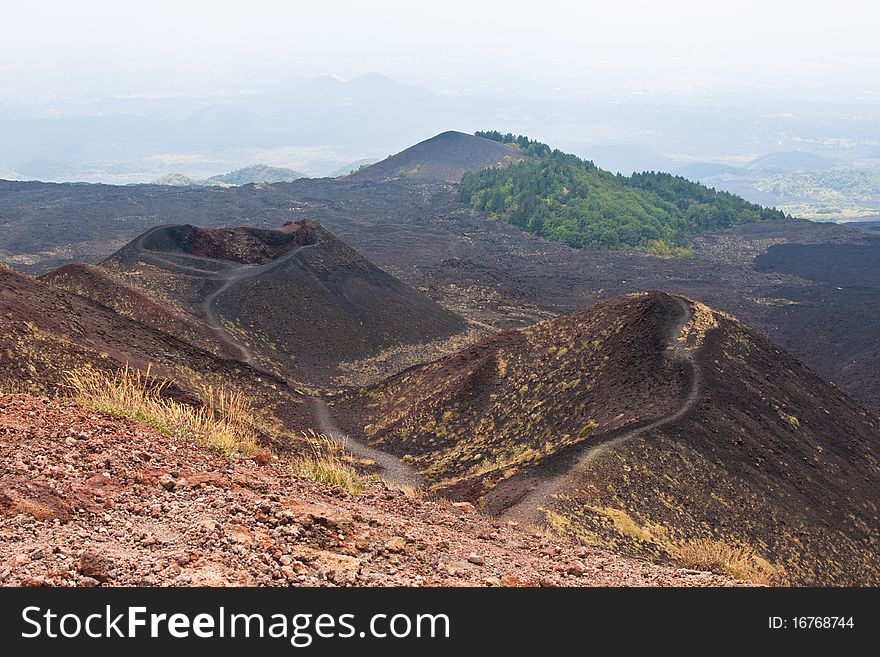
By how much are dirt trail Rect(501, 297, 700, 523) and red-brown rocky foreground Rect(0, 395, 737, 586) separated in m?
5.05

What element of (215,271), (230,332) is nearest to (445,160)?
(215,271)

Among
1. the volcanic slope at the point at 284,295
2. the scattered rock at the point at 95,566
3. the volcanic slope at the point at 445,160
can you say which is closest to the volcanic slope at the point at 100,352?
the volcanic slope at the point at 284,295

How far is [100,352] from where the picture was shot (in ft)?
80.2

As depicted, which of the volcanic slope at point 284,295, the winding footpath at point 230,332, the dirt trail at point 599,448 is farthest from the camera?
the volcanic slope at point 284,295

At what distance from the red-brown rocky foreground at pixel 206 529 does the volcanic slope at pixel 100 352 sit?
11.1 metres

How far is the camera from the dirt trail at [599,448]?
601 inches

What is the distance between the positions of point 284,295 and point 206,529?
37.8m

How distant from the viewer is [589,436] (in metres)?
20.2

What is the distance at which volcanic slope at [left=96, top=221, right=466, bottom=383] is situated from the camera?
130 ft

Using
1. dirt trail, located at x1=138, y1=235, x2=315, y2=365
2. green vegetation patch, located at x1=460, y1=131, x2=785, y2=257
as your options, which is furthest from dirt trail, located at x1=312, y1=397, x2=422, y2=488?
green vegetation patch, located at x1=460, y1=131, x2=785, y2=257

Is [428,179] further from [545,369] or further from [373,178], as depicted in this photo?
[545,369]

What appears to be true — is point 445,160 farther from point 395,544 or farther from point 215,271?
point 395,544

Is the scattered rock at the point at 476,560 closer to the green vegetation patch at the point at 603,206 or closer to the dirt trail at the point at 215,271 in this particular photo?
the dirt trail at the point at 215,271

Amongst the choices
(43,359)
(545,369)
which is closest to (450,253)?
(545,369)
